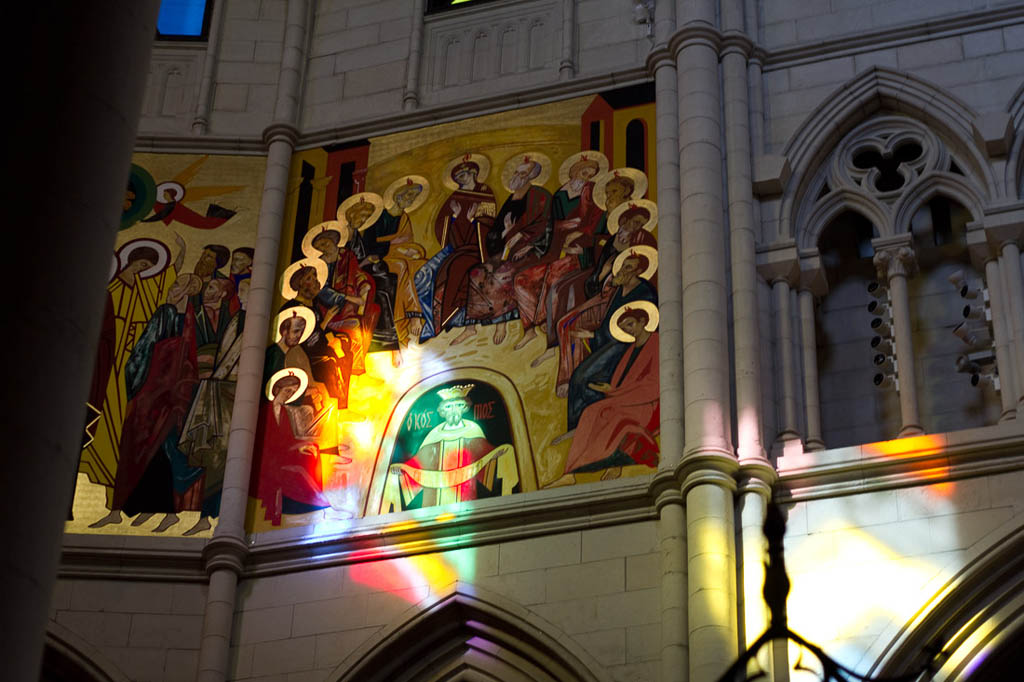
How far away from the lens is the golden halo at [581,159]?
514 inches

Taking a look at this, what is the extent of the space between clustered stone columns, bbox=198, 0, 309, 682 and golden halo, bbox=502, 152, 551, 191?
1739 mm

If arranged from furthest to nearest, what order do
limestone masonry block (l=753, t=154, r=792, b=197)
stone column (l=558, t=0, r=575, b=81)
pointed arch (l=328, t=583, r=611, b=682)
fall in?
stone column (l=558, t=0, r=575, b=81), limestone masonry block (l=753, t=154, r=792, b=197), pointed arch (l=328, t=583, r=611, b=682)

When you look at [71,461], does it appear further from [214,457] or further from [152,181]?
[152,181]

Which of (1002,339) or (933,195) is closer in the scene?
(1002,339)

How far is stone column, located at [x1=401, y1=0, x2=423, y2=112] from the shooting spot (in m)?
14.0

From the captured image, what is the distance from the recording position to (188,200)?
1389 cm

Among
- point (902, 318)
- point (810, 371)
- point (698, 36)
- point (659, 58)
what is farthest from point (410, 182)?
point (902, 318)

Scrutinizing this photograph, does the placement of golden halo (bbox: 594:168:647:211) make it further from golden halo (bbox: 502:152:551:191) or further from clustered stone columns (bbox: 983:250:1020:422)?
clustered stone columns (bbox: 983:250:1020:422)

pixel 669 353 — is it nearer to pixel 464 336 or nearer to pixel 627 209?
pixel 627 209

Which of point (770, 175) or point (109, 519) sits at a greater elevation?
point (770, 175)

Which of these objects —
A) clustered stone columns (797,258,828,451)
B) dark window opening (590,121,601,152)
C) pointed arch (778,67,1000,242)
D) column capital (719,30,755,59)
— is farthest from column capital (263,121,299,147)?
clustered stone columns (797,258,828,451)

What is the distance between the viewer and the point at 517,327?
1252cm

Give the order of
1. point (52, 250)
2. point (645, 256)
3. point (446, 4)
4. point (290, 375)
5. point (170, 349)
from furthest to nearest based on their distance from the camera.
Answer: point (446, 4) → point (170, 349) → point (290, 375) → point (645, 256) → point (52, 250)

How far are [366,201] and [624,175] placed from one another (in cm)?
203
